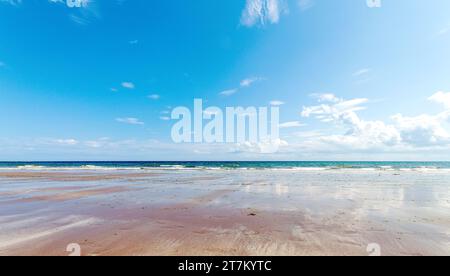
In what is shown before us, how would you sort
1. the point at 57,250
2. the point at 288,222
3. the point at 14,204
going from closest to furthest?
the point at 57,250 < the point at 288,222 < the point at 14,204

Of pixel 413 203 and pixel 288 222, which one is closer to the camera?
pixel 288 222

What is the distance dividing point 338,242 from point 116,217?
263 inches

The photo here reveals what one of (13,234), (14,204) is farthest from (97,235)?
(14,204)

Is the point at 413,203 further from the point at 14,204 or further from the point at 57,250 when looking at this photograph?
the point at 14,204

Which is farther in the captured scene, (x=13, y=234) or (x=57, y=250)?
(x=13, y=234)

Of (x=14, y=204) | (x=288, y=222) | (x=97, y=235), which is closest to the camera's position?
(x=97, y=235)

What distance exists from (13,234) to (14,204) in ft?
18.4

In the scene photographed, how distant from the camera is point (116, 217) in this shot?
24.8ft
